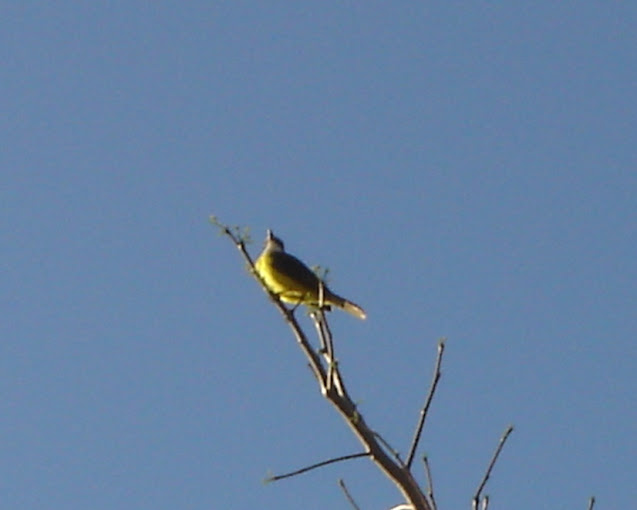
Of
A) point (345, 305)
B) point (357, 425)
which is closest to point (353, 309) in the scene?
point (345, 305)

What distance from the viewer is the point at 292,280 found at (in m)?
9.87

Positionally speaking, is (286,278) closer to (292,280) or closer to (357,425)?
(292,280)

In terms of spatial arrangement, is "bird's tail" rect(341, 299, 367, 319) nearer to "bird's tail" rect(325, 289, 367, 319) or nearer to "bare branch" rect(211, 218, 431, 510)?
"bird's tail" rect(325, 289, 367, 319)

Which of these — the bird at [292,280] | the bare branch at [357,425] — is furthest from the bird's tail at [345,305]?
the bare branch at [357,425]

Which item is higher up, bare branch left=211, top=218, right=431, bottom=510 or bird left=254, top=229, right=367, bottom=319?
bird left=254, top=229, right=367, bottom=319

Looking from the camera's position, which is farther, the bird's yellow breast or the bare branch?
the bird's yellow breast

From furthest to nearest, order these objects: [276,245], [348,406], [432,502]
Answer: [276,245] → [348,406] → [432,502]

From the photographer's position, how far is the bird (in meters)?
9.68

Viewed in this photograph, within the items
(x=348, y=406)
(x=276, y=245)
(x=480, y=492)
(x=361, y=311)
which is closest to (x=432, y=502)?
(x=480, y=492)

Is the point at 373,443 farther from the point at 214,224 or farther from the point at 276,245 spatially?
the point at 276,245

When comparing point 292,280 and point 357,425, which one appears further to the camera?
point 292,280

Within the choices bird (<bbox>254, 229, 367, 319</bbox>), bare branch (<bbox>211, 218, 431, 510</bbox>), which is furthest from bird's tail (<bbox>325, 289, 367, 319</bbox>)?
bare branch (<bbox>211, 218, 431, 510</bbox>)

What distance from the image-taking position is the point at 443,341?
175 inches

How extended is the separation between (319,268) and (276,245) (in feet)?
18.8
